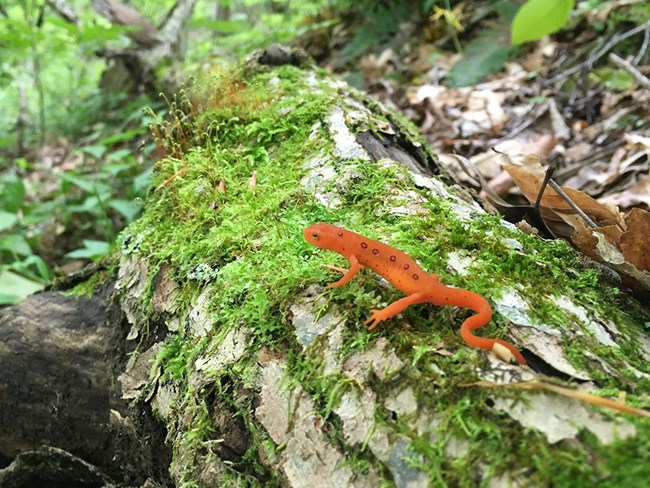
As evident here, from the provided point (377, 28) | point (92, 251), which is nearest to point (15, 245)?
point (92, 251)

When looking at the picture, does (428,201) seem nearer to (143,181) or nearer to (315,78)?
(315,78)

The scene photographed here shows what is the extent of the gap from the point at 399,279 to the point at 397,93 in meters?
5.29

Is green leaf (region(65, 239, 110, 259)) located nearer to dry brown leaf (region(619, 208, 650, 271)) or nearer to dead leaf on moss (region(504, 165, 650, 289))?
dead leaf on moss (region(504, 165, 650, 289))

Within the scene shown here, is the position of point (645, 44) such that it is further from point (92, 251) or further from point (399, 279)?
point (92, 251)

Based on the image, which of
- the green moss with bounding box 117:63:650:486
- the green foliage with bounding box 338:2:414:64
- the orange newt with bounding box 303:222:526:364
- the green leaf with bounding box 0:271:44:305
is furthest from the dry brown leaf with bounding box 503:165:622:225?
the green foliage with bounding box 338:2:414:64

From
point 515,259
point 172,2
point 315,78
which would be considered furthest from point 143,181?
point 172,2

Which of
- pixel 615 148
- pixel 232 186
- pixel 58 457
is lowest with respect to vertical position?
pixel 615 148

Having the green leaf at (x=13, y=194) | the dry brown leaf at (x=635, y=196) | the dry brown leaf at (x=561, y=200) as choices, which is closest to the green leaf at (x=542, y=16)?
the dry brown leaf at (x=561, y=200)

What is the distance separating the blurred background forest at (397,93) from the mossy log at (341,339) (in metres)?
0.46

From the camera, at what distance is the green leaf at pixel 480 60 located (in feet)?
20.6

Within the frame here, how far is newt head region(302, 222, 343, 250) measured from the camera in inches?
69.8

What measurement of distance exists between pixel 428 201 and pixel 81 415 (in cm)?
188

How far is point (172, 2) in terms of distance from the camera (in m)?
10.3

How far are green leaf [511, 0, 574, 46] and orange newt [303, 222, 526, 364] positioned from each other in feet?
2.88
